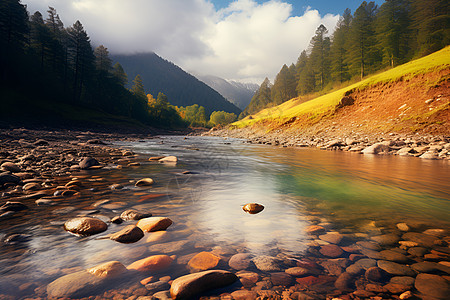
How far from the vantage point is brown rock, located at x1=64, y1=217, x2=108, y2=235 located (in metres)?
3.28

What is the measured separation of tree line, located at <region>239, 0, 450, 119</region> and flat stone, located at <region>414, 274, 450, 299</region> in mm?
57339

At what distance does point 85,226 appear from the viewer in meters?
3.32

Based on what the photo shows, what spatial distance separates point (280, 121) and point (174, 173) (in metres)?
34.7

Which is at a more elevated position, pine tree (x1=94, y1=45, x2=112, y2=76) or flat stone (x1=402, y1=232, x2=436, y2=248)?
pine tree (x1=94, y1=45, x2=112, y2=76)

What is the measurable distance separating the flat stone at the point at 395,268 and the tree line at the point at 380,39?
5731cm

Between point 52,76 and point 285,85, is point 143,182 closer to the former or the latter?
point 52,76

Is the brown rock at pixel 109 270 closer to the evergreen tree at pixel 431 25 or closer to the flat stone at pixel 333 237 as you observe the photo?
the flat stone at pixel 333 237

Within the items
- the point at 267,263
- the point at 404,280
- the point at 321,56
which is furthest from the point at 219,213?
the point at 321,56

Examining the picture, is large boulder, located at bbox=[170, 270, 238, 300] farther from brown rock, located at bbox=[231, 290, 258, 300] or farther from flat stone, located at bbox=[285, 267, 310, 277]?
flat stone, located at bbox=[285, 267, 310, 277]

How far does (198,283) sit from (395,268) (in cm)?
228

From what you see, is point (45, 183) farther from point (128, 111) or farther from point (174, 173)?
point (128, 111)

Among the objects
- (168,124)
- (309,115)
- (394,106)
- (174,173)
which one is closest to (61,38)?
(168,124)

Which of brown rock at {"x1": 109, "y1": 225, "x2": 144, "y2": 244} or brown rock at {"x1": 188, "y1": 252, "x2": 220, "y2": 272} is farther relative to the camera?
brown rock at {"x1": 109, "y1": 225, "x2": 144, "y2": 244}

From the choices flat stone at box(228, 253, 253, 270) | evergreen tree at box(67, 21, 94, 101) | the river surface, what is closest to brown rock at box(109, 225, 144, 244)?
the river surface
